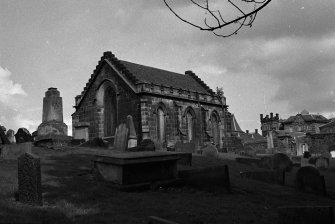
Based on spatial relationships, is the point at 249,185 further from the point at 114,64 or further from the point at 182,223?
the point at 114,64

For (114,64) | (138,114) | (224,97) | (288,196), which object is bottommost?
(288,196)

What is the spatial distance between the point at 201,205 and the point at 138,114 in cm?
1851

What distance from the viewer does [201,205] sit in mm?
6359

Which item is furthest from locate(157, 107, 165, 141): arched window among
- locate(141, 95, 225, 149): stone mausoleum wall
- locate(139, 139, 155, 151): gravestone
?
locate(139, 139, 155, 151): gravestone

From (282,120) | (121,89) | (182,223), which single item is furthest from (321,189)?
(282,120)

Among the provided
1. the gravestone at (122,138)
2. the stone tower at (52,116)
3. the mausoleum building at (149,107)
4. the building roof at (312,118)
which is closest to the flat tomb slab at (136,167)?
the gravestone at (122,138)

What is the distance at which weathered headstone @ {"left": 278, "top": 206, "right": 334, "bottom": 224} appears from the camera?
384 centimetres

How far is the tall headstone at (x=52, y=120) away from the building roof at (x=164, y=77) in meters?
11.9

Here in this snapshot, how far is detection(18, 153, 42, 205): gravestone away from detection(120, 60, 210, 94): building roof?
21175 mm

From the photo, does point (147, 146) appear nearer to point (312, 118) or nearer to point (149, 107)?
point (149, 107)

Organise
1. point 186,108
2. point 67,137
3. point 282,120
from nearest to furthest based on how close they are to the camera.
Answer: point 67,137 → point 186,108 → point 282,120

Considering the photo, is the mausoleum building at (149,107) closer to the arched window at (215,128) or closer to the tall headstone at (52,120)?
the arched window at (215,128)

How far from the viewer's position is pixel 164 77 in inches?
1227

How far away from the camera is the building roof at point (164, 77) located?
2850cm
